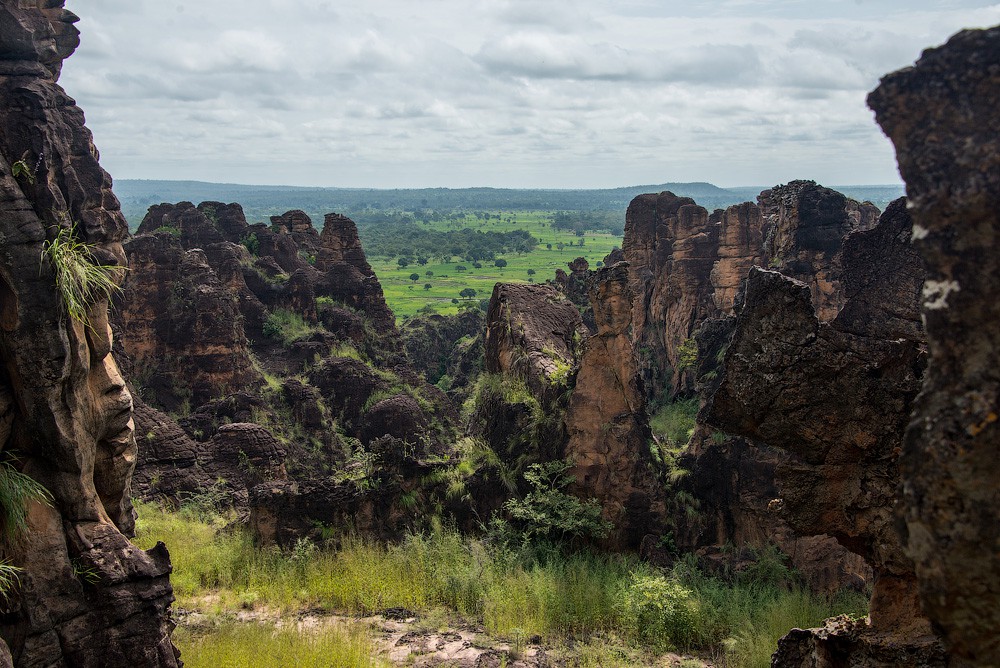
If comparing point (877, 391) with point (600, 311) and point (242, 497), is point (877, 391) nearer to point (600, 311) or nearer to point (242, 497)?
point (600, 311)

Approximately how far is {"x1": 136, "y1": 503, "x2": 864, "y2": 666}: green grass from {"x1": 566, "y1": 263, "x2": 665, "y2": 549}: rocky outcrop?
1.01 meters

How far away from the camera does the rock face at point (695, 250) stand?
80.9 feet

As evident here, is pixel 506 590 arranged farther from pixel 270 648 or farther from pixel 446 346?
pixel 446 346

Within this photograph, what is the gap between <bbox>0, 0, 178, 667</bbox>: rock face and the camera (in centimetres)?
780

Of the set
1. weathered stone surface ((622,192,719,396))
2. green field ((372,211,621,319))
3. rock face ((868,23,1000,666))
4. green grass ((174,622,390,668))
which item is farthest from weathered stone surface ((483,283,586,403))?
green field ((372,211,621,319))

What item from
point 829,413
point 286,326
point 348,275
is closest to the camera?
point 829,413

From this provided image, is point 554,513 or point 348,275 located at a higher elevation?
point 348,275

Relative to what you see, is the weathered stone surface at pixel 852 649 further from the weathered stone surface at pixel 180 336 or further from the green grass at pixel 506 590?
the weathered stone surface at pixel 180 336

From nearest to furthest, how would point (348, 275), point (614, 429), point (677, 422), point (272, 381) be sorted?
point (614, 429), point (677, 422), point (272, 381), point (348, 275)

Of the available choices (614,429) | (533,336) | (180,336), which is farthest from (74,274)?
(180,336)

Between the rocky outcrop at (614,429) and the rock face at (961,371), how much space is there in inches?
411

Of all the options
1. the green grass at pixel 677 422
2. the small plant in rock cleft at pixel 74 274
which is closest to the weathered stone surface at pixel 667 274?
the green grass at pixel 677 422

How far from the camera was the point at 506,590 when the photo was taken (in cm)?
1257

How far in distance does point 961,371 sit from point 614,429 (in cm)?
1098
